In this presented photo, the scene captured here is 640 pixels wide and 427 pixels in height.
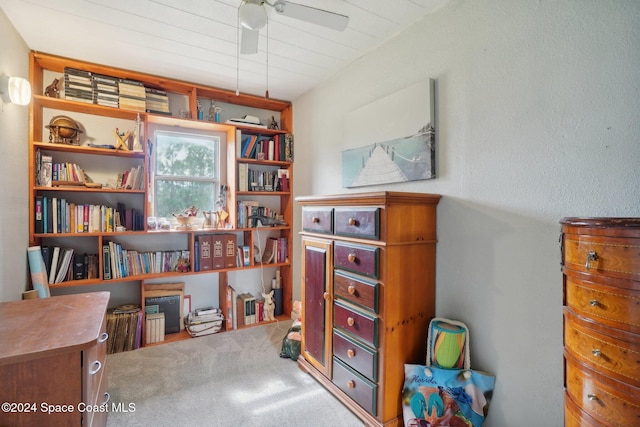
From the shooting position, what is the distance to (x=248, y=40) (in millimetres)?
1653

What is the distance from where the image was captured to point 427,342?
5.42 feet

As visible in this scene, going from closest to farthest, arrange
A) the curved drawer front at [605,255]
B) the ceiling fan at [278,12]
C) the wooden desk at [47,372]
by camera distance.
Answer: the curved drawer front at [605,255]
the wooden desk at [47,372]
the ceiling fan at [278,12]

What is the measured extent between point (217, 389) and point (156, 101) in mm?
2566

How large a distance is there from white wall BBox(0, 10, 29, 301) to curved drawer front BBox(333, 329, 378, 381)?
2.10 metres

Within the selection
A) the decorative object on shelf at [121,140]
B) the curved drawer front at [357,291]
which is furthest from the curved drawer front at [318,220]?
the decorative object on shelf at [121,140]

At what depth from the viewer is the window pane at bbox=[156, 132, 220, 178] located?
299 cm

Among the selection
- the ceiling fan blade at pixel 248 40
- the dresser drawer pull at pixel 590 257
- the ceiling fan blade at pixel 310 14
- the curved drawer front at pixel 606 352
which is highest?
the ceiling fan blade at pixel 310 14

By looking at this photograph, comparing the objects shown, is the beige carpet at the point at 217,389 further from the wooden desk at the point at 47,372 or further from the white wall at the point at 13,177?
the white wall at the point at 13,177

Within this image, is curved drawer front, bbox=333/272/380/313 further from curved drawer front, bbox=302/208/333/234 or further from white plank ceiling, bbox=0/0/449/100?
white plank ceiling, bbox=0/0/449/100

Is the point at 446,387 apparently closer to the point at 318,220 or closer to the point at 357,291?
the point at 357,291

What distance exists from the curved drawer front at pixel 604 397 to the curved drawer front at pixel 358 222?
0.91 meters

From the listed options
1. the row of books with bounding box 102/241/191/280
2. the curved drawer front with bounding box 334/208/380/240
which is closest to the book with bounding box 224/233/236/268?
the row of books with bounding box 102/241/191/280

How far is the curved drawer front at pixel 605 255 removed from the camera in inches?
30.0

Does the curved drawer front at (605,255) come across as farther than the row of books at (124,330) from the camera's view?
No
